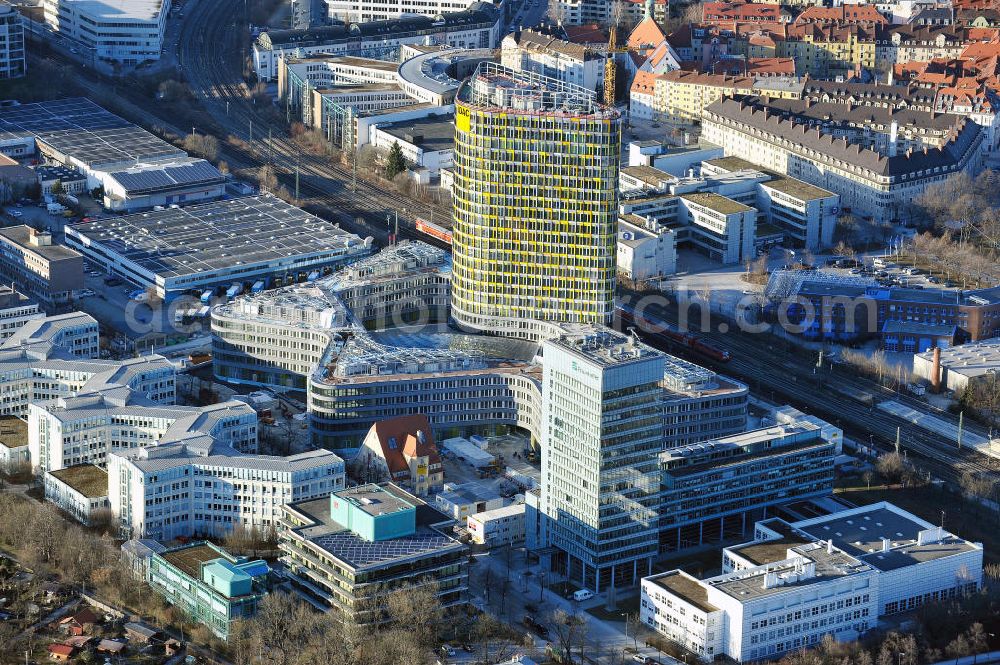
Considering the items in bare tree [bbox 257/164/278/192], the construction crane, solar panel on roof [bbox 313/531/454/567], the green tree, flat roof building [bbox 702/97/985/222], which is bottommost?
solar panel on roof [bbox 313/531/454/567]

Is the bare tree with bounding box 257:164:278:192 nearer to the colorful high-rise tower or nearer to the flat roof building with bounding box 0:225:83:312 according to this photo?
the flat roof building with bounding box 0:225:83:312

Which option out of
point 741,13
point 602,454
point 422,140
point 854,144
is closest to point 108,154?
point 422,140

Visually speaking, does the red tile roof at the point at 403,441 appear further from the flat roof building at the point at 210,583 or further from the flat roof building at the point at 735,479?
the flat roof building at the point at 210,583

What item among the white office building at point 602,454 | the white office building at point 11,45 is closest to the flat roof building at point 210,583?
the white office building at point 602,454

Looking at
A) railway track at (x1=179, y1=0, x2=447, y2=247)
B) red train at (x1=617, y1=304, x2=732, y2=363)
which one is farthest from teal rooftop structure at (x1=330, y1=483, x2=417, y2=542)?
railway track at (x1=179, y1=0, x2=447, y2=247)

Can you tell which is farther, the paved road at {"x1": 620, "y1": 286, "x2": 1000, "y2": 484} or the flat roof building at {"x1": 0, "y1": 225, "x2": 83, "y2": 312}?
the flat roof building at {"x1": 0, "y1": 225, "x2": 83, "y2": 312}

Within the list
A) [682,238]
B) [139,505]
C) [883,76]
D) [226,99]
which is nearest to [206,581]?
[139,505]

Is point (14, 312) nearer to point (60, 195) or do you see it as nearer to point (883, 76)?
point (60, 195)
